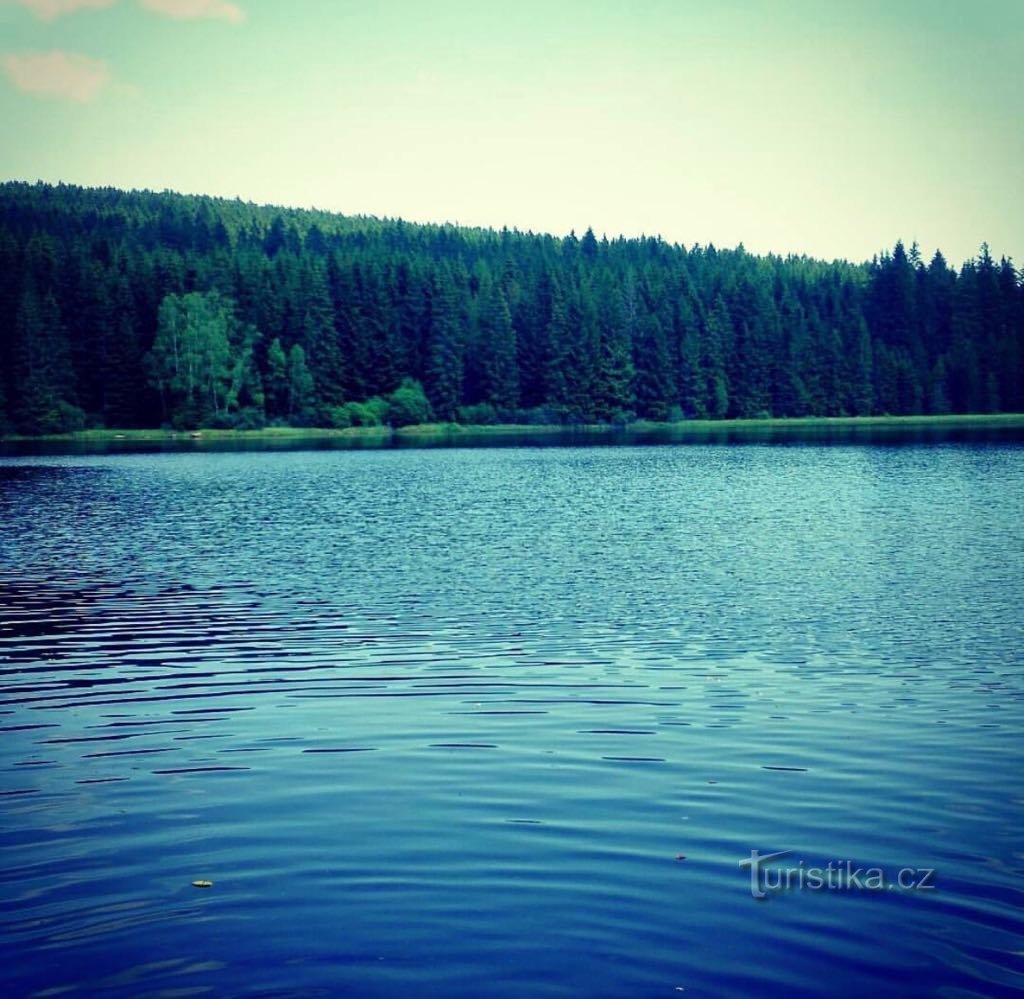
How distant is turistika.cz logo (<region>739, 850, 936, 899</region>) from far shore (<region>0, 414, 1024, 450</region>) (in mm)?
111825

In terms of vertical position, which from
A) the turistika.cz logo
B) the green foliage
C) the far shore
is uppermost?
the green foliage

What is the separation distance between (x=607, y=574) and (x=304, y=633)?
956 centimetres

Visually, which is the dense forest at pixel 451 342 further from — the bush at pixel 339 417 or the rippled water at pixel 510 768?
the rippled water at pixel 510 768

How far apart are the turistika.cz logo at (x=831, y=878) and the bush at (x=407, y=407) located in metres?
138

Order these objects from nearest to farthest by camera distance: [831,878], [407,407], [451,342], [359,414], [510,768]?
[831,878] < [510,768] < [359,414] < [407,407] < [451,342]

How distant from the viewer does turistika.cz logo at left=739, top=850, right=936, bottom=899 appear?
33.9 ft

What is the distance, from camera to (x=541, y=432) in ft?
509

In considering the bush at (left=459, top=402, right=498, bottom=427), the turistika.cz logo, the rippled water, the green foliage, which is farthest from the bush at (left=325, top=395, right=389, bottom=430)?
the turistika.cz logo

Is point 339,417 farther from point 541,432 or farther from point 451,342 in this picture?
point 541,432

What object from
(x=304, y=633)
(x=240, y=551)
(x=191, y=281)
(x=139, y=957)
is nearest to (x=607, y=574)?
(x=304, y=633)

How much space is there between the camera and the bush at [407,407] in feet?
483

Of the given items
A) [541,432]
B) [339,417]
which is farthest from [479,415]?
[339,417]

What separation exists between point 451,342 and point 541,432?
16.6 m

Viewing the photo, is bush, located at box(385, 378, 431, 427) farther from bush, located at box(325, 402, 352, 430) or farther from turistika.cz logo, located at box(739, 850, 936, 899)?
turistika.cz logo, located at box(739, 850, 936, 899)
